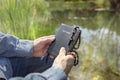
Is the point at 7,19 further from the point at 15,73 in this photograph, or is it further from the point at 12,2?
the point at 15,73

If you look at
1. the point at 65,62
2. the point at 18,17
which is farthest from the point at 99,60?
the point at 65,62

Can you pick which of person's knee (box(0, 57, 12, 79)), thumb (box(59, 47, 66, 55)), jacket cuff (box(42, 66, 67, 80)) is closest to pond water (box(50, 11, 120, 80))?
person's knee (box(0, 57, 12, 79))

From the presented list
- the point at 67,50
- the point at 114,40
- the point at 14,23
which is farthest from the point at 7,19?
the point at 114,40

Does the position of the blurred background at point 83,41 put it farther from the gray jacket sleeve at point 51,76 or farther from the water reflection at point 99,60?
the gray jacket sleeve at point 51,76

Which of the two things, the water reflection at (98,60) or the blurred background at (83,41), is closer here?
the blurred background at (83,41)

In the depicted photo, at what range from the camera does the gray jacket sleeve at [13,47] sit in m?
2.13

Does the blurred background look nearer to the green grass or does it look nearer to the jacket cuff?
the green grass

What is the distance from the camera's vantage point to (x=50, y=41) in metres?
2.21

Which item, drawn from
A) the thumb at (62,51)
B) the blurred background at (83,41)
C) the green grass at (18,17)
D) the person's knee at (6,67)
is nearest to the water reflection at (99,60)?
the blurred background at (83,41)

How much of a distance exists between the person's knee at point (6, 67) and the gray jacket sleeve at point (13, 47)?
1.3 inches

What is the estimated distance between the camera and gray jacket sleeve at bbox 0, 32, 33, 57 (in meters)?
2.13

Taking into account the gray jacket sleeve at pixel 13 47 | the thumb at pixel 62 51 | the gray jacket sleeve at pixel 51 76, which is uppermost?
the gray jacket sleeve at pixel 51 76

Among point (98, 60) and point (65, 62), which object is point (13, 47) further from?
point (98, 60)

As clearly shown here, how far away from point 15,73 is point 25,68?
58 mm
